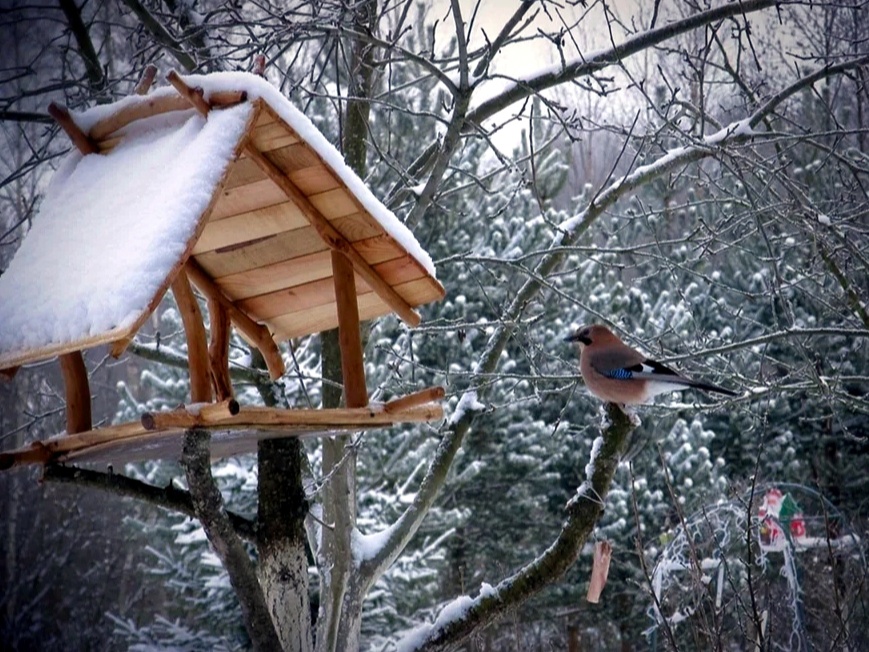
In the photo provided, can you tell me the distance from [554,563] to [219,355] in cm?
146

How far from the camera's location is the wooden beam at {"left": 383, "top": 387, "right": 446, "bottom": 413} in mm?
Answer: 2715

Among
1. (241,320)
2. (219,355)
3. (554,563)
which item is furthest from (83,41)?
(554,563)

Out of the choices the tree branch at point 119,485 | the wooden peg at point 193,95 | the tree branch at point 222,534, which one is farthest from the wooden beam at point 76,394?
the wooden peg at point 193,95

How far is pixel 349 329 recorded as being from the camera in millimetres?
3027

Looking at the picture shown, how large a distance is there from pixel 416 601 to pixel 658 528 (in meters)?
3.17

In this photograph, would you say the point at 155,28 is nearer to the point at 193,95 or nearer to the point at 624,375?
the point at 193,95

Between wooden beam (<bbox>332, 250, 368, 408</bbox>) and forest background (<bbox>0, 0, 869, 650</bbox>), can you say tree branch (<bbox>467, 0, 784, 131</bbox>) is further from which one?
wooden beam (<bbox>332, 250, 368, 408</bbox>)

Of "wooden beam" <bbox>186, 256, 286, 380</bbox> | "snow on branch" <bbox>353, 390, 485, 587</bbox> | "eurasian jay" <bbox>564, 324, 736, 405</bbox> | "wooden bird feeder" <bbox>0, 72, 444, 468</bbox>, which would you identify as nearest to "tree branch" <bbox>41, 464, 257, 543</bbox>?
"wooden bird feeder" <bbox>0, 72, 444, 468</bbox>

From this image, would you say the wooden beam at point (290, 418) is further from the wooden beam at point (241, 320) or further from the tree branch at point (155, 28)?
the tree branch at point (155, 28)

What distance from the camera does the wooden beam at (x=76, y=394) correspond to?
2855mm

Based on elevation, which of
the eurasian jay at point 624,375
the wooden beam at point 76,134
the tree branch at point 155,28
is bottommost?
the eurasian jay at point 624,375

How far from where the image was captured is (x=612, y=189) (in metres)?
4.95

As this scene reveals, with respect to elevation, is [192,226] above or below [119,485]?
above

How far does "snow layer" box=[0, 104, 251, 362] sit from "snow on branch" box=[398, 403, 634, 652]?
6.08 feet
